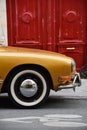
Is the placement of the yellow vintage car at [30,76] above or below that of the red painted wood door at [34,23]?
below

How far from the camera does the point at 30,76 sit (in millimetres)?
8781

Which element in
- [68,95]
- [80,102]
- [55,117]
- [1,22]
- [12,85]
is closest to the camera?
[55,117]

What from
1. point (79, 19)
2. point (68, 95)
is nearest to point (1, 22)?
point (79, 19)

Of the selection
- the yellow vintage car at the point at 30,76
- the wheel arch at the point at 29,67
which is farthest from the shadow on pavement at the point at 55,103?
the wheel arch at the point at 29,67

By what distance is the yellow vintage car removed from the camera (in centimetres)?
871

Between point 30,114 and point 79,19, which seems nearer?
point 30,114

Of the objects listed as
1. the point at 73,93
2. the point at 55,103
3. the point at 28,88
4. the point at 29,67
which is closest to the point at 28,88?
the point at 28,88

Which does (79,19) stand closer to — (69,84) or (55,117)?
(69,84)

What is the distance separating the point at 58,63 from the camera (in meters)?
8.81

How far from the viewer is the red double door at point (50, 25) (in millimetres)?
12797

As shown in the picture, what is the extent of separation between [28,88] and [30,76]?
0.77 ft

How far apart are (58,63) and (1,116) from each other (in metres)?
1.49

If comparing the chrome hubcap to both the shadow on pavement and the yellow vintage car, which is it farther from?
the shadow on pavement

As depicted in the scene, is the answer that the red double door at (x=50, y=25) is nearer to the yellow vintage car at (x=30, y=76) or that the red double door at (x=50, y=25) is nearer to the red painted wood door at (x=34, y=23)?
the red painted wood door at (x=34, y=23)
